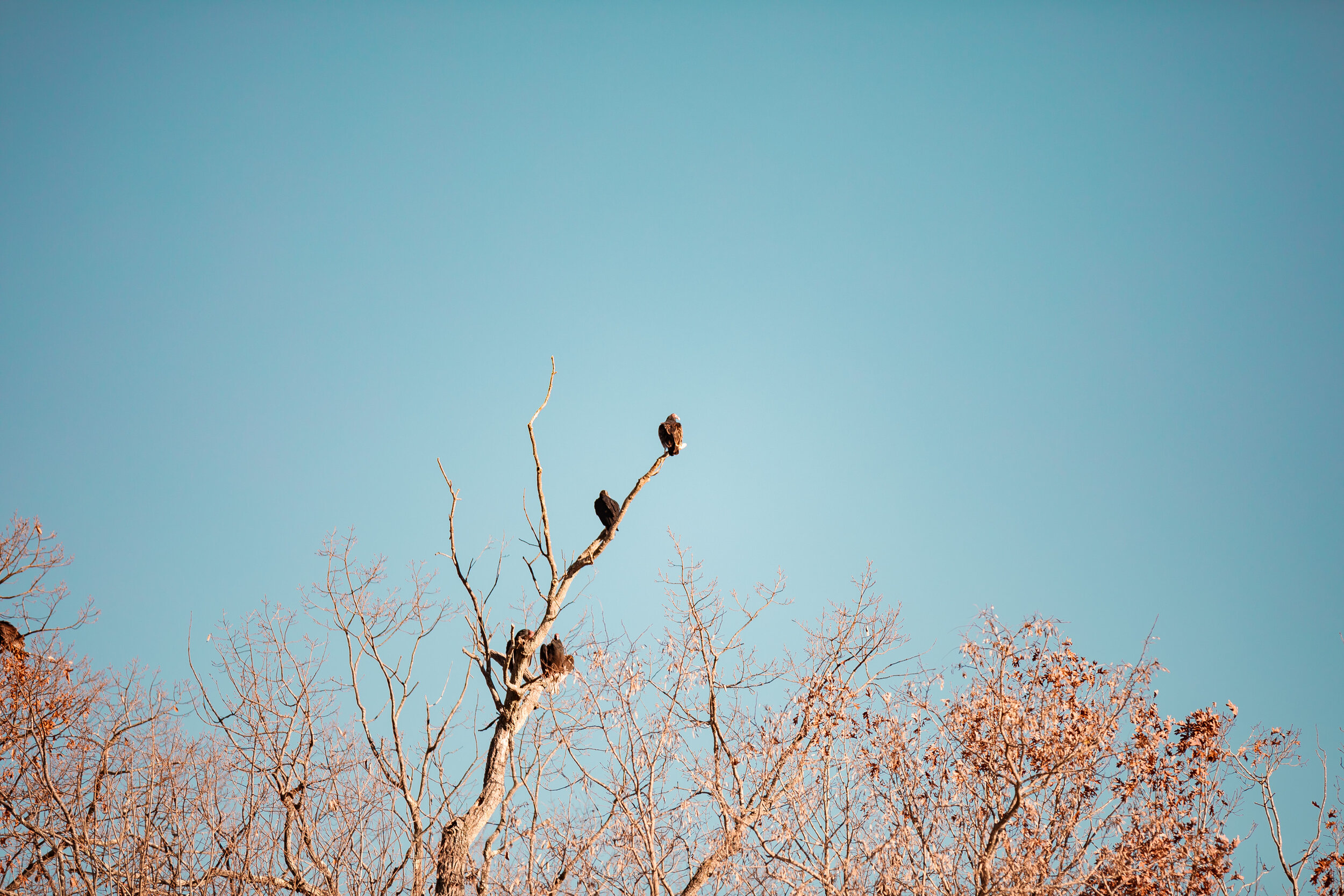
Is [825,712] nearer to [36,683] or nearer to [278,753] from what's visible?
[278,753]

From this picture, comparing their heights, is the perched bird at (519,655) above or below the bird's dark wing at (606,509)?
below

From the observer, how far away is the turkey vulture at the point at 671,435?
6508mm

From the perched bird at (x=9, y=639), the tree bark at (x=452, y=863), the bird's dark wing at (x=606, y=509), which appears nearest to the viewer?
the tree bark at (x=452, y=863)

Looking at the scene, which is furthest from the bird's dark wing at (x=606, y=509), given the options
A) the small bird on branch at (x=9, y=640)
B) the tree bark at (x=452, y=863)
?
the small bird on branch at (x=9, y=640)

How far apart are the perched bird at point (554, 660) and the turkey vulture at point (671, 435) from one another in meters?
1.82

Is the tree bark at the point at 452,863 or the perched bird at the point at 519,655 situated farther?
the perched bird at the point at 519,655

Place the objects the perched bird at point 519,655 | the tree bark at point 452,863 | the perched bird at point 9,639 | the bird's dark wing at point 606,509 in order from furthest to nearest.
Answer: the perched bird at point 9,639
the bird's dark wing at point 606,509
the perched bird at point 519,655
the tree bark at point 452,863

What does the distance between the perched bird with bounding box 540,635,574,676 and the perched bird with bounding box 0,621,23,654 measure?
5.59 meters

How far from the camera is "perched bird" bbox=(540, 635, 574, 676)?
5797 mm

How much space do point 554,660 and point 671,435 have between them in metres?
2.05

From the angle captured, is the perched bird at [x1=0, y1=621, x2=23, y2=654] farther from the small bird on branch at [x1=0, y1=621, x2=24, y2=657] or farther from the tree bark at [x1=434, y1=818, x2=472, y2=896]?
the tree bark at [x1=434, y1=818, x2=472, y2=896]

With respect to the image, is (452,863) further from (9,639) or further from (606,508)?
(9,639)

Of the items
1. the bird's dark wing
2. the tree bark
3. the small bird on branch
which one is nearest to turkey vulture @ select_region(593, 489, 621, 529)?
the bird's dark wing

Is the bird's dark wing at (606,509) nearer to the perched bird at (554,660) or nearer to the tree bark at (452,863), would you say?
the perched bird at (554,660)
